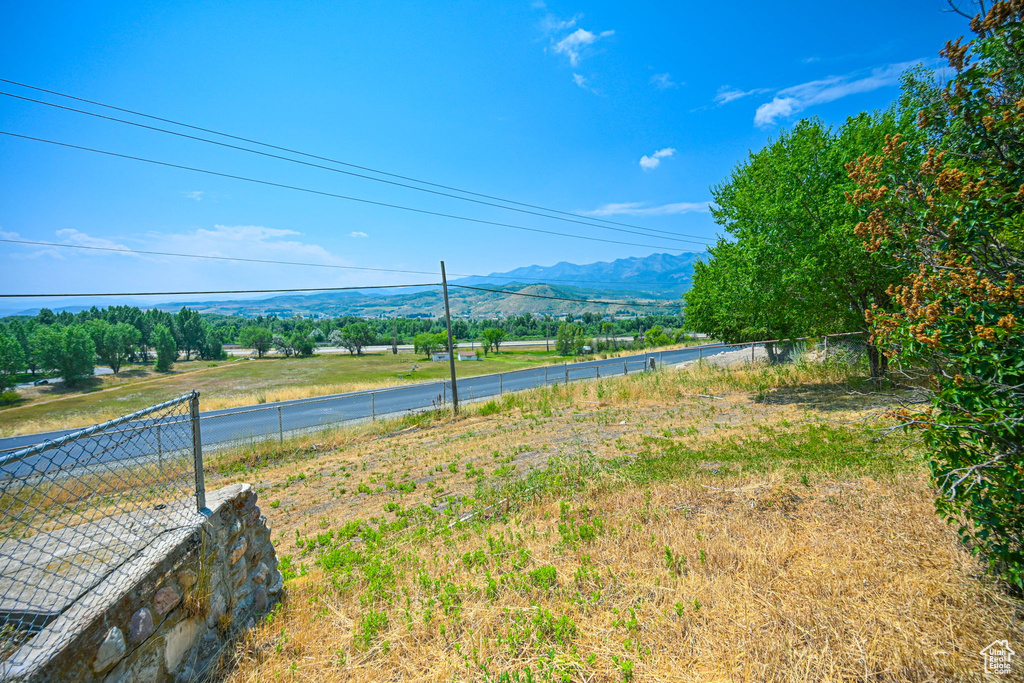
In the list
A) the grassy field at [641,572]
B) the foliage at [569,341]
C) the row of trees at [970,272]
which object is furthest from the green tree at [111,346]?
the row of trees at [970,272]

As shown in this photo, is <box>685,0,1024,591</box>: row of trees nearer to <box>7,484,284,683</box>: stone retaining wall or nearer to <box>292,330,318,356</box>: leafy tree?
<box>7,484,284,683</box>: stone retaining wall

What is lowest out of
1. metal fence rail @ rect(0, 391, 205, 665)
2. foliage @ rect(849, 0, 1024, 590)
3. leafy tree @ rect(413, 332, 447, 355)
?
leafy tree @ rect(413, 332, 447, 355)

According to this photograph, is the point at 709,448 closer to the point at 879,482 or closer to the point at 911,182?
the point at 879,482

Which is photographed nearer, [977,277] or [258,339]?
[977,277]

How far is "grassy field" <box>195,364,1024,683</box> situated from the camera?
10.6 ft

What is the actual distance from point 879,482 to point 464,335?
160 m

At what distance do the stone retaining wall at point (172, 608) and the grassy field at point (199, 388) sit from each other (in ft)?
120

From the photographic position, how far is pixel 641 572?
455cm

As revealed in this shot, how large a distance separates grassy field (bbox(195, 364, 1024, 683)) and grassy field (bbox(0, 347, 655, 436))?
36083 mm

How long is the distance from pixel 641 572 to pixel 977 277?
385cm

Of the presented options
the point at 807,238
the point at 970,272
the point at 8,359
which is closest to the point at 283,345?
the point at 8,359

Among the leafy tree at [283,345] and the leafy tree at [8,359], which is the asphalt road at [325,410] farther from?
the leafy tree at [283,345]

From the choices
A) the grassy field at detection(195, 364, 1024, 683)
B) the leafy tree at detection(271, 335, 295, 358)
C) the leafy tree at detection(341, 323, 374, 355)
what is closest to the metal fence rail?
the grassy field at detection(195, 364, 1024, 683)

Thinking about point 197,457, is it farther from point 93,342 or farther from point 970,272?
point 93,342
